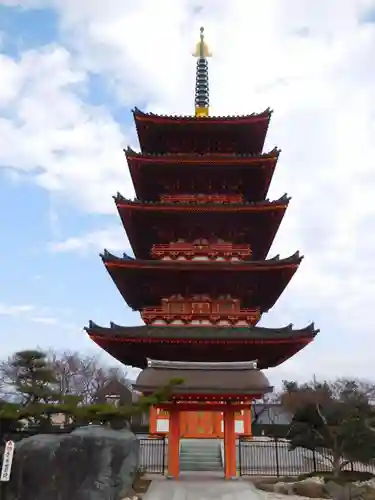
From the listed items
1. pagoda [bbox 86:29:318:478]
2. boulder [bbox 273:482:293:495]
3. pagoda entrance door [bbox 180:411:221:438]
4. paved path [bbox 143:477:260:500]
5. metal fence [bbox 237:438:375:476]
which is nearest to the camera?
paved path [bbox 143:477:260:500]

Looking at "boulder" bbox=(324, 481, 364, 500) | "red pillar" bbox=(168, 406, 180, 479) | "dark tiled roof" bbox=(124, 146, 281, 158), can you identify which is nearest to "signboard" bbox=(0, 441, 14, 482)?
"red pillar" bbox=(168, 406, 180, 479)

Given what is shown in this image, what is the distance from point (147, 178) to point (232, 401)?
11963 mm

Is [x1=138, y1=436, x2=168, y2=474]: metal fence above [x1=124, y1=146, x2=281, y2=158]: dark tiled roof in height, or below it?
below

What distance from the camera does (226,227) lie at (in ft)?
78.7

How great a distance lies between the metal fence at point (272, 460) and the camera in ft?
70.9

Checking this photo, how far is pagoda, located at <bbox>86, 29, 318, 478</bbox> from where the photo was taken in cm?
1994

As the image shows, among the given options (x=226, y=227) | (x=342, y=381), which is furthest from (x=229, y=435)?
(x=342, y=381)

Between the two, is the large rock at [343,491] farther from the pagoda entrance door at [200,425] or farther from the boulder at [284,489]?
the pagoda entrance door at [200,425]

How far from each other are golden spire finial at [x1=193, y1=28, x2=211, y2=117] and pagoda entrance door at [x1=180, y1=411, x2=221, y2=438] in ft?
55.7

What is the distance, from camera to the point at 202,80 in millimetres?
33812

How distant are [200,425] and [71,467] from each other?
1157 centimetres

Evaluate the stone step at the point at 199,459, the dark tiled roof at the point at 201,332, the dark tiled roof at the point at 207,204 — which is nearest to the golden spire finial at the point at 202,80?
the dark tiled roof at the point at 207,204

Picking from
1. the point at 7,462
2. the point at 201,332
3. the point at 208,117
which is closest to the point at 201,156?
the point at 208,117

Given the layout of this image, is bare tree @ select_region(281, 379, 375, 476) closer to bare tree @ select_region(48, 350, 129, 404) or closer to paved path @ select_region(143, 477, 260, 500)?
paved path @ select_region(143, 477, 260, 500)
